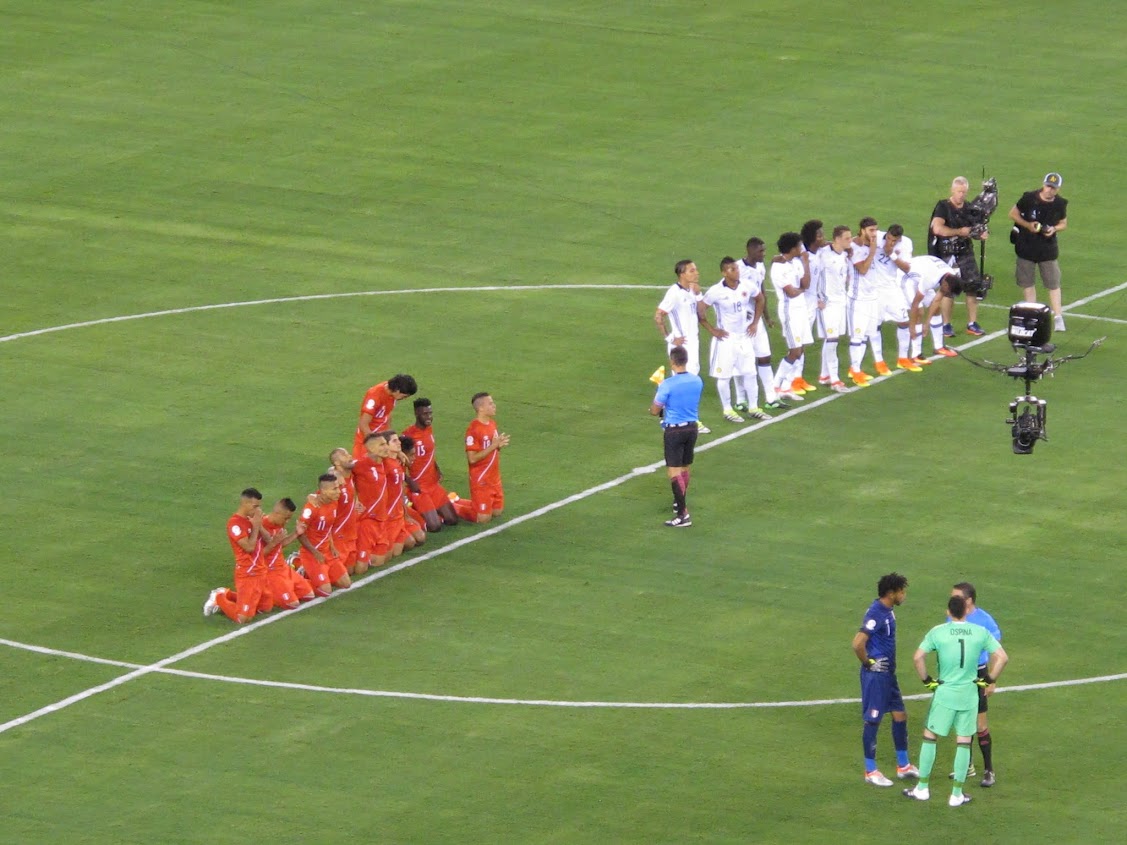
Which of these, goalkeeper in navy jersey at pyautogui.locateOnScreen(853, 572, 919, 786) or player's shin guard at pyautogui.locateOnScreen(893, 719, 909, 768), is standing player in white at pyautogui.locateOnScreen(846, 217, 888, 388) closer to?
goalkeeper in navy jersey at pyautogui.locateOnScreen(853, 572, 919, 786)

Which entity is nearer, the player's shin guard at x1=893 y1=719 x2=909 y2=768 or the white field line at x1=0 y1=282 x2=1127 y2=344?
the player's shin guard at x1=893 y1=719 x2=909 y2=768

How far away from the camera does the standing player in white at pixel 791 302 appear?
3281 cm

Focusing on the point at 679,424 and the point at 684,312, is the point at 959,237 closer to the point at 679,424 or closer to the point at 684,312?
the point at 684,312

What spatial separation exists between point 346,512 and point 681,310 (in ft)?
21.2

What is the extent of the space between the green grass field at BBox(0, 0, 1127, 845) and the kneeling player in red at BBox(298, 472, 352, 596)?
30 centimetres

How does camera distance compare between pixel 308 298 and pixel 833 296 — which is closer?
pixel 833 296

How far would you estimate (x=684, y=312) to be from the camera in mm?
32062

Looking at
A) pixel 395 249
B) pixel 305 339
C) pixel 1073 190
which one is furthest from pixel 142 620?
pixel 1073 190

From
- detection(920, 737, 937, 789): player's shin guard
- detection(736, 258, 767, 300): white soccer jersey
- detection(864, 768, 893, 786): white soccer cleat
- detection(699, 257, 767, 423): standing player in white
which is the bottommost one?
detection(864, 768, 893, 786): white soccer cleat

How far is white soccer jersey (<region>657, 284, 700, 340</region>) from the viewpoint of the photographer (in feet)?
105

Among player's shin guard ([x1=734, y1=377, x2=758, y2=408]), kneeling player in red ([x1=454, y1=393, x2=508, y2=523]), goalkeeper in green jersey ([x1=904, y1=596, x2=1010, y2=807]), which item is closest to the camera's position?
goalkeeper in green jersey ([x1=904, y1=596, x2=1010, y2=807])

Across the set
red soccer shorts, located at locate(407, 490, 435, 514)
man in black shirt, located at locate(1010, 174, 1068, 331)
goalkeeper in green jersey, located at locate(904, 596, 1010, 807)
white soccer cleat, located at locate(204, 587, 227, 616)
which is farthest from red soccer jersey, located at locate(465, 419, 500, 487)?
man in black shirt, located at locate(1010, 174, 1068, 331)

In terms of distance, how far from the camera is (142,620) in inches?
1040

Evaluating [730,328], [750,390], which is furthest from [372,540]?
[750,390]
